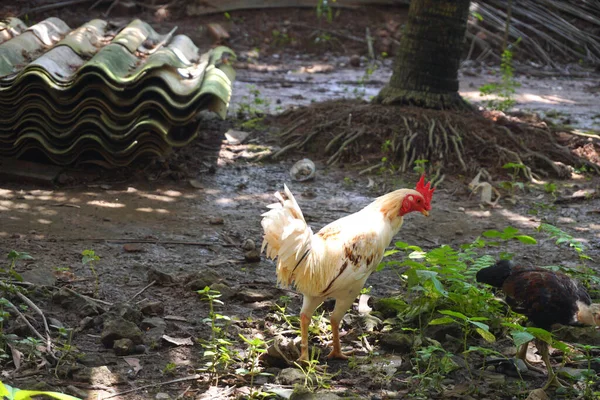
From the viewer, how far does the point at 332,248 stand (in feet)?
14.1

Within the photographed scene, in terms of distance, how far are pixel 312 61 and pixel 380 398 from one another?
12274 millimetres

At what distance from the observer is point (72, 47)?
29.0 feet

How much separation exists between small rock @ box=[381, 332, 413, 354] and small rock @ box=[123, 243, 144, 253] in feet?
7.64

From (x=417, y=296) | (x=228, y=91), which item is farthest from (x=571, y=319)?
(x=228, y=91)

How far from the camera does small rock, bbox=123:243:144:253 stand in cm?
596

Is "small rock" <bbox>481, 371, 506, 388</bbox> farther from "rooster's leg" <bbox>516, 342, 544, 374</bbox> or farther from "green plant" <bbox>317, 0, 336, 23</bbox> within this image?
"green plant" <bbox>317, 0, 336, 23</bbox>

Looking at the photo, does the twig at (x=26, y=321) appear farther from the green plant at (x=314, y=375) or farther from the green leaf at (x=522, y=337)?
the green leaf at (x=522, y=337)

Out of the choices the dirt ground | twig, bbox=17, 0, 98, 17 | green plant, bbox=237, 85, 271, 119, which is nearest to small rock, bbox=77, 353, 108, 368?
the dirt ground

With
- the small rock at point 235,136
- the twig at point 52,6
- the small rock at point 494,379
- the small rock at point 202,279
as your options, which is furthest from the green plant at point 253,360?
the twig at point 52,6

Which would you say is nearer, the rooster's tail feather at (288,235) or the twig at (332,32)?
the rooster's tail feather at (288,235)

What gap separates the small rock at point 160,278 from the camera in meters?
5.38

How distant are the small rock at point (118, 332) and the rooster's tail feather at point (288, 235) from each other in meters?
0.98

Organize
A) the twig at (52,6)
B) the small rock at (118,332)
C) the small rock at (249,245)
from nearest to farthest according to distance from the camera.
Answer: the small rock at (118,332)
the small rock at (249,245)
the twig at (52,6)

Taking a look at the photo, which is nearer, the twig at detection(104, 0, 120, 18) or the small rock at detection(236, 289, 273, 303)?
the small rock at detection(236, 289, 273, 303)
